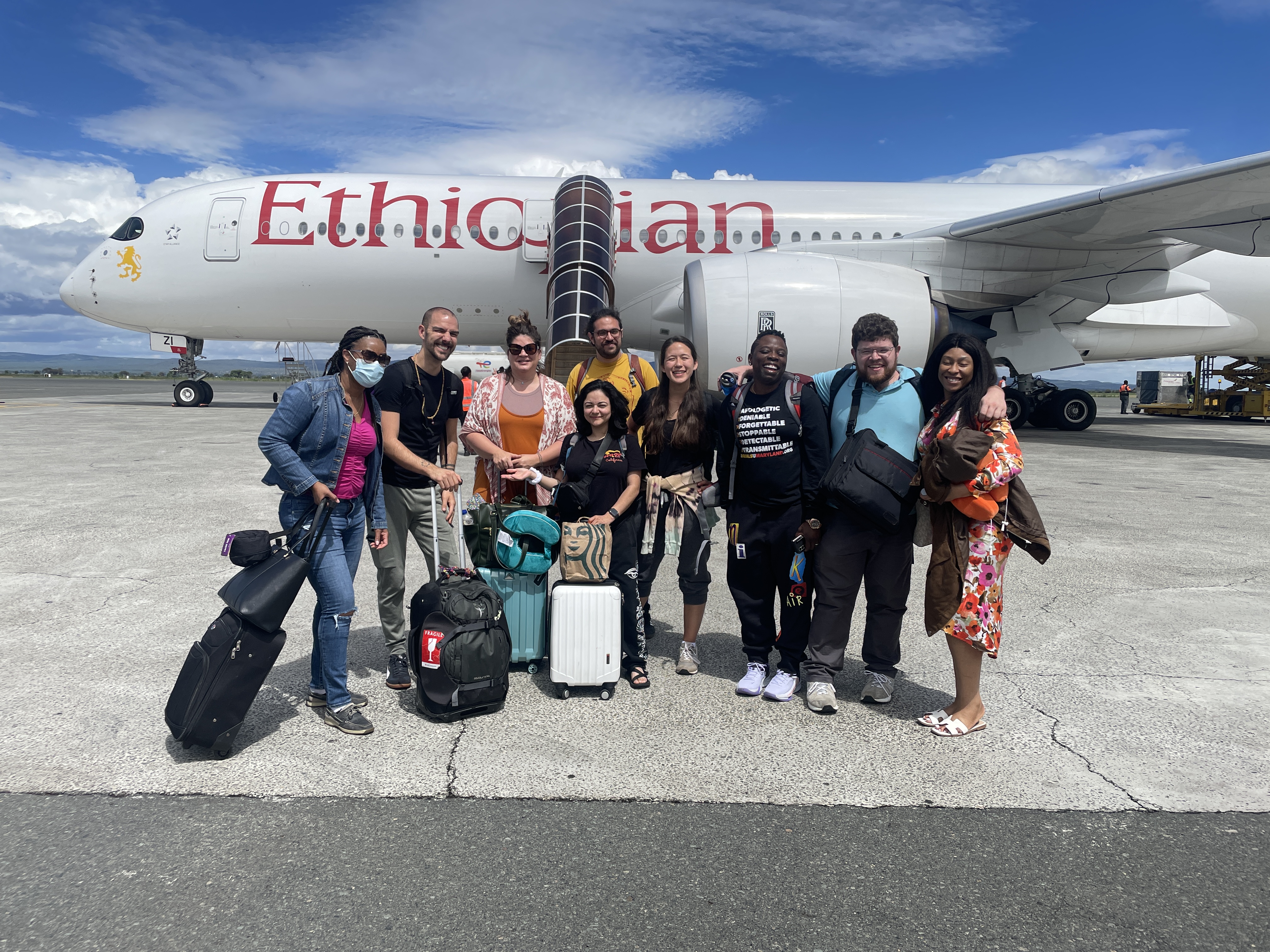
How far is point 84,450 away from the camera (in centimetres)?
1062

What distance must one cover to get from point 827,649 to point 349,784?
2040 mm

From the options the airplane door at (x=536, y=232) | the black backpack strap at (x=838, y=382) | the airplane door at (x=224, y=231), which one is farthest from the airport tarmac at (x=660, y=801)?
the airplane door at (x=224, y=231)

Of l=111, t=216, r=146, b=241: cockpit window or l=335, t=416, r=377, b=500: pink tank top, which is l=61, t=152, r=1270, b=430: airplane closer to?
l=111, t=216, r=146, b=241: cockpit window

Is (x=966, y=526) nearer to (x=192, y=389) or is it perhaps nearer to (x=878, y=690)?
(x=878, y=690)

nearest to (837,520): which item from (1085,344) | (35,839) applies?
(35,839)

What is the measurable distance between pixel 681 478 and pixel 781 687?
1071mm

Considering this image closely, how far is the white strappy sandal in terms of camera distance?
318 cm

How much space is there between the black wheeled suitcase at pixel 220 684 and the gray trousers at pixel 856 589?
224 centimetres

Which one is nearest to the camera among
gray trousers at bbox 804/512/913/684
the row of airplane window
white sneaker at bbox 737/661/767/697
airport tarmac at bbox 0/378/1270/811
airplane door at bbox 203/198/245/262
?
airport tarmac at bbox 0/378/1270/811

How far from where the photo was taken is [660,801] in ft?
8.64

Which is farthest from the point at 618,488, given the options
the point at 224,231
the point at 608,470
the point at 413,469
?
the point at 224,231

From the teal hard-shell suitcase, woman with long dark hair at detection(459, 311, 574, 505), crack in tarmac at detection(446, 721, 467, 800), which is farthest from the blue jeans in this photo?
woman with long dark hair at detection(459, 311, 574, 505)

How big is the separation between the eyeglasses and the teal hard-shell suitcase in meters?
1.13

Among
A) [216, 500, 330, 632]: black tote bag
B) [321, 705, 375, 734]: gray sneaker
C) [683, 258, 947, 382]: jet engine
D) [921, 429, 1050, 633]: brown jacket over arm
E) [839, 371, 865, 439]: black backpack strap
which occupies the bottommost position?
[321, 705, 375, 734]: gray sneaker
